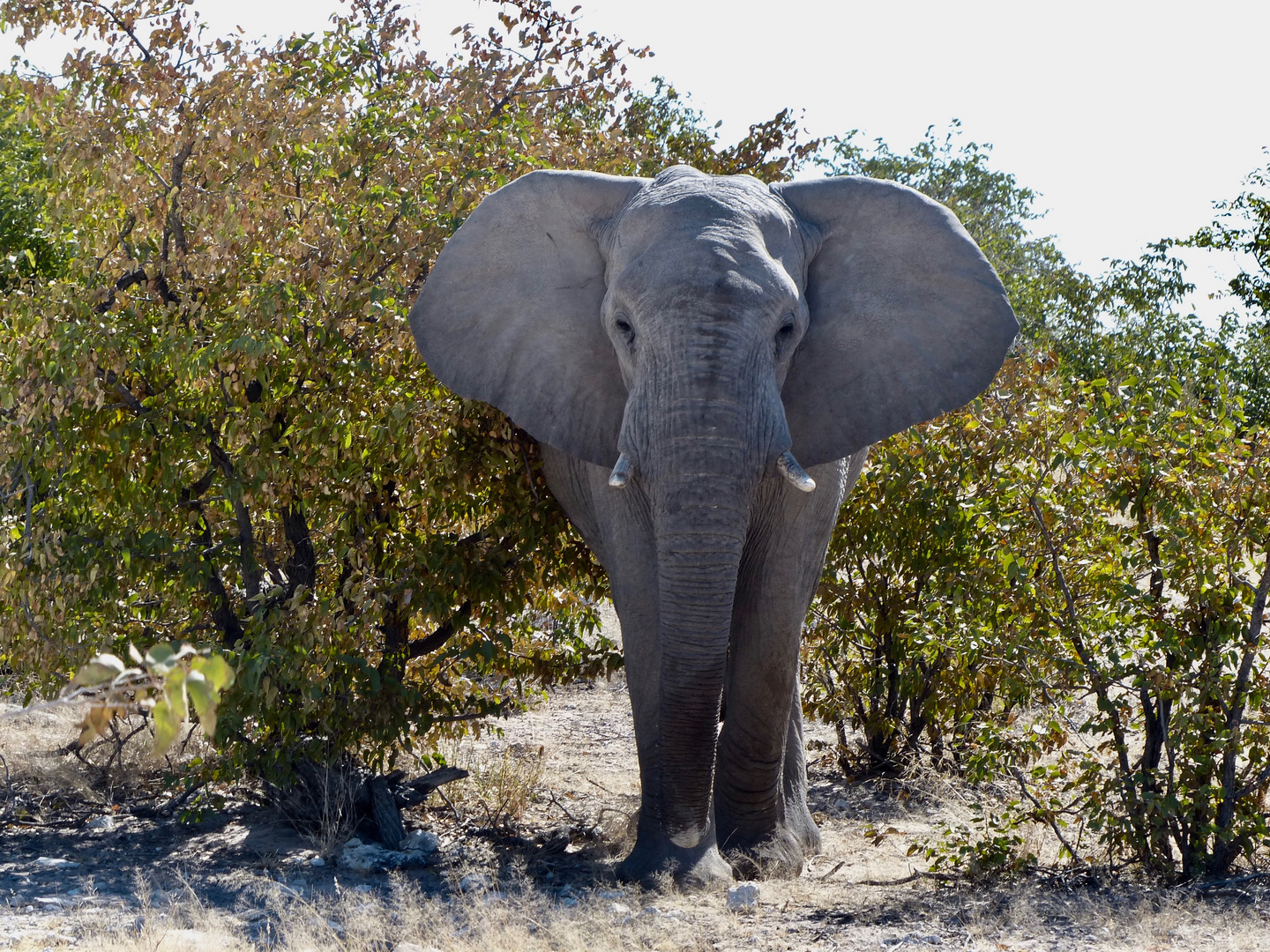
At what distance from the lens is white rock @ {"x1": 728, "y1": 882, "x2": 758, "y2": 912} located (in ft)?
17.1

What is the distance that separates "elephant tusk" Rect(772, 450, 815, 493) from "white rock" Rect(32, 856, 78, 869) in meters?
3.00

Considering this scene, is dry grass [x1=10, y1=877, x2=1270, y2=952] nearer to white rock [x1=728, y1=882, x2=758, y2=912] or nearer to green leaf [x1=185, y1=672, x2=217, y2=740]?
white rock [x1=728, y1=882, x2=758, y2=912]

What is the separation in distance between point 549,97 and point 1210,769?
4.71m

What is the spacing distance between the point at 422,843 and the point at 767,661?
1.84 meters

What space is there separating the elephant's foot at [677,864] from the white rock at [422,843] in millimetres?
1084

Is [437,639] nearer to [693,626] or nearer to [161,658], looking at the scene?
[693,626]

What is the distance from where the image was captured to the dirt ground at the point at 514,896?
4719mm

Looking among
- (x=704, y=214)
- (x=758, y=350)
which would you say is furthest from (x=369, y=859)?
(x=704, y=214)

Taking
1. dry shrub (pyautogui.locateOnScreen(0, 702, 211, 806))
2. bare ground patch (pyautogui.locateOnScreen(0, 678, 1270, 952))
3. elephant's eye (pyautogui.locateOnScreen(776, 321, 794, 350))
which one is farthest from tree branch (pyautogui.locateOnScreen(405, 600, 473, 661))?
elephant's eye (pyautogui.locateOnScreen(776, 321, 794, 350))

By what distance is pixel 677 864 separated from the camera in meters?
5.45

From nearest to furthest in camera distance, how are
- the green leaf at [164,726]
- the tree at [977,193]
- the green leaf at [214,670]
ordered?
the green leaf at [164,726], the green leaf at [214,670], the tree at [977,193]

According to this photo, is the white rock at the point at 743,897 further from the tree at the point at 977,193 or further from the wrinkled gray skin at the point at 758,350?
the tree at the point at 977,193

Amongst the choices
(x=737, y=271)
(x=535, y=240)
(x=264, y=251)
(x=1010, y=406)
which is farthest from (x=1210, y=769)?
(x=264, y=251)

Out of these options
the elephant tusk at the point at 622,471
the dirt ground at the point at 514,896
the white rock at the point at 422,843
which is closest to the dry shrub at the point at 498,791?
the dirt ground at the point at 514,896
